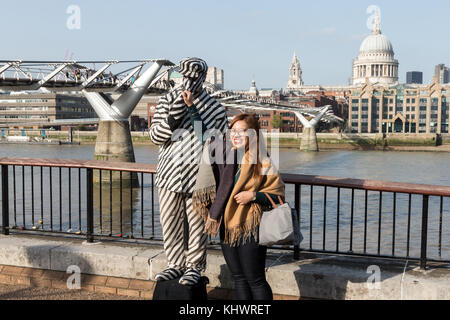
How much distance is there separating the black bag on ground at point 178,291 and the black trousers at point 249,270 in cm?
48

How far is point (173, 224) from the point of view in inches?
160

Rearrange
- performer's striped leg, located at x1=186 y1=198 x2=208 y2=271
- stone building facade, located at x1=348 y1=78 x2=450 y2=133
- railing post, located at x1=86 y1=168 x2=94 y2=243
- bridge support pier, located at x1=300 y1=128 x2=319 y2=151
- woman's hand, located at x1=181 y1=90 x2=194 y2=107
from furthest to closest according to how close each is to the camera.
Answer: stone building facade, located at x1=348 y1=78 x2=450 y2=133 < bridge support pier, located at x1=300 y1=128 x2=319 y2=151 < railing post, located at x1=86 y1=168 x2=94 y2=243 < performer's striped leg, located at x1=186 y1=198 x2=208 y2=271 < woman's hand, located at x1=181 y1=90 x2=194 y2=107

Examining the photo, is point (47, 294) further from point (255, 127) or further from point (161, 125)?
point (255, 127)

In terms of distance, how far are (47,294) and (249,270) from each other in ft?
6.41

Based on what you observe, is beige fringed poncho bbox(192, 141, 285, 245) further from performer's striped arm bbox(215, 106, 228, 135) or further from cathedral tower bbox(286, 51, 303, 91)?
cathedral tower bbox(286, 51, 303, 91)

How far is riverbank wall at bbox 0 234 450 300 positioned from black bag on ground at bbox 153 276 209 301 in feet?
1.61

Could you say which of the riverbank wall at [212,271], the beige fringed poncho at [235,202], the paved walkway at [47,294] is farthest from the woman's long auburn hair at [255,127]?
the paved walkway at [47,294]

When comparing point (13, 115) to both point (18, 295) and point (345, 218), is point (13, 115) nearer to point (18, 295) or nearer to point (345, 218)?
point (345, 218)

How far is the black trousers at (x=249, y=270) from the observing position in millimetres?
3453

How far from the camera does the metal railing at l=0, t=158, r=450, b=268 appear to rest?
4.66 meters

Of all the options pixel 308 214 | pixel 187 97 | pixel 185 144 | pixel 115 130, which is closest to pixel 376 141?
pixel 115 130

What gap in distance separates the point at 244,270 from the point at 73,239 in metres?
2.47

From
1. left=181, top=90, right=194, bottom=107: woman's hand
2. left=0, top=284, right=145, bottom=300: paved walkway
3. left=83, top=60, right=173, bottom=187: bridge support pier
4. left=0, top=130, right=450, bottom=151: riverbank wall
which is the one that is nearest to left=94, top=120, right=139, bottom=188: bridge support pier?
left=83, top=60, right=173, bottom=187: bridge support pier

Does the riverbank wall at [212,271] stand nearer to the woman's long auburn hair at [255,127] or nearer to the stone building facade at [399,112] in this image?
the woman's long auburn hair at [255,127]
